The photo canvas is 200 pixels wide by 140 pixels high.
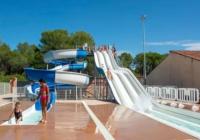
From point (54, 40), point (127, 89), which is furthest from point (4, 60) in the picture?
point (127, 89)

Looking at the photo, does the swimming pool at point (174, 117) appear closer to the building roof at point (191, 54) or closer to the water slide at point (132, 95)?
the water slide at point (132, 95)

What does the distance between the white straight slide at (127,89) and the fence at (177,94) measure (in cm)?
328

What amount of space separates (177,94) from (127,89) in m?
4.00

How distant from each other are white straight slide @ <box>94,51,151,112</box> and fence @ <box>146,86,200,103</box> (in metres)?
3.28

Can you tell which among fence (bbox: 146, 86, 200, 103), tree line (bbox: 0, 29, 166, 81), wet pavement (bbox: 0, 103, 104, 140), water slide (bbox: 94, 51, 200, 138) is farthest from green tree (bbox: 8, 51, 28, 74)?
wet pavement (bbox: 0, 103, 104, 140)

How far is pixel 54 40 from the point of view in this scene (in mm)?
70875

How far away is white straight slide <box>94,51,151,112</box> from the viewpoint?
75.0 ft

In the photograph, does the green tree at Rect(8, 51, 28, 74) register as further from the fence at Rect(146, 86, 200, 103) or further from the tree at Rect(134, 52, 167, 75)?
the fence at Rect(146, 86, 200, 103)

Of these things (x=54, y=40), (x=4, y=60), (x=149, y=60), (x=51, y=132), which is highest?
(x=54, y=40)

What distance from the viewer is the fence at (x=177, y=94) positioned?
25561mm

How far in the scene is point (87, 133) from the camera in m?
10.7

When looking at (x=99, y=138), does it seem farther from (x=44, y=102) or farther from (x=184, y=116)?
(x=184, y=116)

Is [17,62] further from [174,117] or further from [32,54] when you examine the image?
[174,117]

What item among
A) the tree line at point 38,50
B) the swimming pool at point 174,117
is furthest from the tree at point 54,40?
the swimming pool at point 174,117
